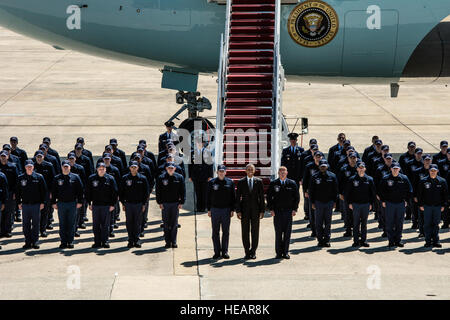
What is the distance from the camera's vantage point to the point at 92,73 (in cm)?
4038

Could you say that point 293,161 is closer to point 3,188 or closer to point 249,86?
point 249,86

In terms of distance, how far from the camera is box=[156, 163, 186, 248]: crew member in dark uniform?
1473 cm

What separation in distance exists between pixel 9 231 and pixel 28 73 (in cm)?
2551

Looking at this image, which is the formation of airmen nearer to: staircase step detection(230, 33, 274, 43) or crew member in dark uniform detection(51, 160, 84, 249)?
crew member in dark uniform detection(51, 160, 84, 249)

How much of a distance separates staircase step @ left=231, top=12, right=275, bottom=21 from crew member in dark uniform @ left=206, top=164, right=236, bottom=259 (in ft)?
19.2

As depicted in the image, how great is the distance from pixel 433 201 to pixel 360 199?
4.51ft

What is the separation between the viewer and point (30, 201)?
1467 cm

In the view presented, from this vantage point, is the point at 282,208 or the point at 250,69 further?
the point at 250,69

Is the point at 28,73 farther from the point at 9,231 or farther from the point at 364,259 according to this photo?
the point at 364,259

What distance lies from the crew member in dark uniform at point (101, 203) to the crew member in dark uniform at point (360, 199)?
4.50 meters

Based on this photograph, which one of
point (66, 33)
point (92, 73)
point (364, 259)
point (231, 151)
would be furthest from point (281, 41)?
point (92, 73)

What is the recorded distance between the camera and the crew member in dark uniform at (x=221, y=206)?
1408cm

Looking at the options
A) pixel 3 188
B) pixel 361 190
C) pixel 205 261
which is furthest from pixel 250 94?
pixel 3 188

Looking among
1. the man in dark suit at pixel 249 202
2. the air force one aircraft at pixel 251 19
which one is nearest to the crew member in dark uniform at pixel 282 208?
the man in dark suit at pixel 249 202
